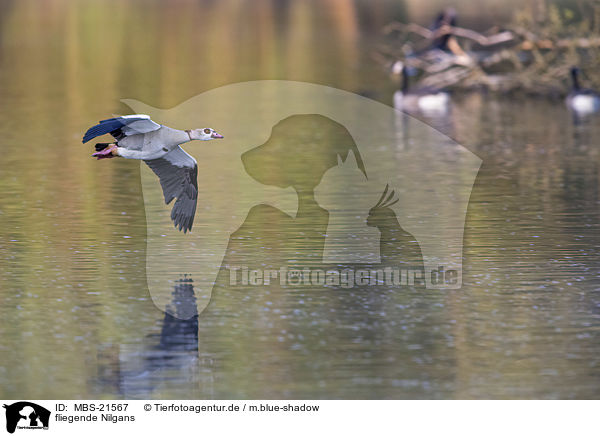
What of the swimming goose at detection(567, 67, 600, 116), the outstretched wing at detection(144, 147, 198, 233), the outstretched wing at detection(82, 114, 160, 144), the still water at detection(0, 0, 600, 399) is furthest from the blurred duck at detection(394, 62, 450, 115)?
the outstretched wing at detection(82, 114, 160, 144)

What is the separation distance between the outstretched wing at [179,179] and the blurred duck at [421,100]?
63.8 ft

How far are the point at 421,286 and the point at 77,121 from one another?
18.0 metres

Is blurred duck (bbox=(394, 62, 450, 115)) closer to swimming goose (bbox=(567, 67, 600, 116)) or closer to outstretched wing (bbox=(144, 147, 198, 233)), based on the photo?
swimming goose (bbox=(567, 67, 600, 116))

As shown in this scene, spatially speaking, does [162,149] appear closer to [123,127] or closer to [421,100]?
[123,127]

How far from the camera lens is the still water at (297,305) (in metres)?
11.4

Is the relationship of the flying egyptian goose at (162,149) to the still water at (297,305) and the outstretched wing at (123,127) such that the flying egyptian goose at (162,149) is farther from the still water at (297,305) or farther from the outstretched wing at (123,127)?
the still water at (297,305)

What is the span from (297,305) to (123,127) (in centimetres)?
241

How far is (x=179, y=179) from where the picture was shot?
15016 millimetres

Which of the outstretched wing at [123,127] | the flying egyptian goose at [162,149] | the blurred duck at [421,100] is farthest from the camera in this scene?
the blurred duck at [421,100]

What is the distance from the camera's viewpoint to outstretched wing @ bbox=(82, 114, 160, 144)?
43.5 ft

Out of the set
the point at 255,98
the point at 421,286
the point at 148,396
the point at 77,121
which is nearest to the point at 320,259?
the point at 421,286

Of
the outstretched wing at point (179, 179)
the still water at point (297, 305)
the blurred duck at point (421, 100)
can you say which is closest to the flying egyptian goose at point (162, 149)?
the outstretched wing at point (179, 179)

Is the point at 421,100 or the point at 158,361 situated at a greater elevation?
the point at 421,100

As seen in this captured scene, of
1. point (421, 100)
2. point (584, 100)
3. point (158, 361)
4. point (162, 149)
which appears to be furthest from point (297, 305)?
point (421, 100)
